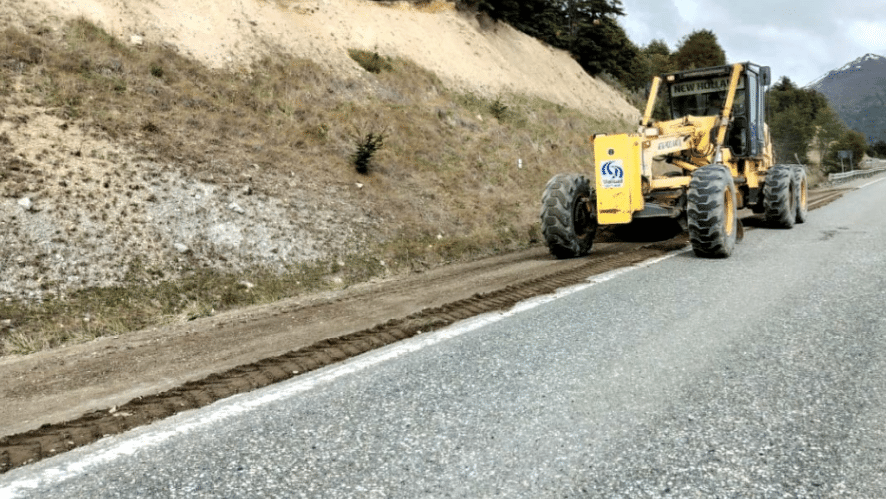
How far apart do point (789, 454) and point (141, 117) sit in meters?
12.3

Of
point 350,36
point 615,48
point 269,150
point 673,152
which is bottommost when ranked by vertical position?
point 673,152

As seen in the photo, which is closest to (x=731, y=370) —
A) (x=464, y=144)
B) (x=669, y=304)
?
(x=669, y=304)

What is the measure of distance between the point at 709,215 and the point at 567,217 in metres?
2.00

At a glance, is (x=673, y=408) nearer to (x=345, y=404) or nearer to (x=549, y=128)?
(x=345, y=404)

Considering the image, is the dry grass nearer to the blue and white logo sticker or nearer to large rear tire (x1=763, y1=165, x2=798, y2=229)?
the blue and white logo sticker

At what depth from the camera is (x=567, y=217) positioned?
29.7 ft

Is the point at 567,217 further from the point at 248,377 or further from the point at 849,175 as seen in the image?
the point at 849,175

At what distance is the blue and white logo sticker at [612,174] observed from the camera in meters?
8.80

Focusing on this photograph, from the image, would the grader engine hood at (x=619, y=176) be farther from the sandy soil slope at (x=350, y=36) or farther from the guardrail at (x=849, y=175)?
the guardrail at (x=849, y=175)

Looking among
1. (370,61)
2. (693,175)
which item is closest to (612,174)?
(693,175)

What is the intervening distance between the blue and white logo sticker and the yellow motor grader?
1cm

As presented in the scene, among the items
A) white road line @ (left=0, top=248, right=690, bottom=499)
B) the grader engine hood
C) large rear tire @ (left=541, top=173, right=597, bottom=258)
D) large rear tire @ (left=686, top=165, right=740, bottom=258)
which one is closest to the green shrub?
large rear tire @ (left=541, top=173, right=597, bottom=258)

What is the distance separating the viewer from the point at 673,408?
3186 millimetres

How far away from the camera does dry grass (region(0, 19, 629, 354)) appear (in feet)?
26.5
